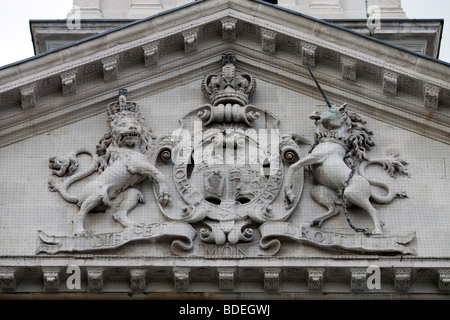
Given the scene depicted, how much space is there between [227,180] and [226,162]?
372 mm

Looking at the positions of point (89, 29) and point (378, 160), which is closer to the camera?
point (378, 160)

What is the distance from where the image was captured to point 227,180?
2281 centimetres

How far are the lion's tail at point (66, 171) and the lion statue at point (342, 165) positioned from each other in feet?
10.2

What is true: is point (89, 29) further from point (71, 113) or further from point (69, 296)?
point (69, 296)

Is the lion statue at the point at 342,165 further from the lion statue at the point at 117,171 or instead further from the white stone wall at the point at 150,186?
the lion statue at the point at 117,171

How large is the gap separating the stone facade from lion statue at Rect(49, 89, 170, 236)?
3 centimetres

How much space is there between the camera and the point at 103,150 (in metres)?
23.3

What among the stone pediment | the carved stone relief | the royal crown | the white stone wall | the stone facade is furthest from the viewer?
the royal crown

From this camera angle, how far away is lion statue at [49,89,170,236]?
2252cm

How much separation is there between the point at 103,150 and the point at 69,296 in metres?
2.71

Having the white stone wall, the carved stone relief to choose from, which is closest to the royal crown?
the carved stone relief

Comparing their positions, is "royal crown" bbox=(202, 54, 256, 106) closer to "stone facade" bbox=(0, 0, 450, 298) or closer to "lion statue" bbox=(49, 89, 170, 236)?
"stone facade" bbox=(0, 0, 450, 298)

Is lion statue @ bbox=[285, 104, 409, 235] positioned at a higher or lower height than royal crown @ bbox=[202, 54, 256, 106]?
lower
